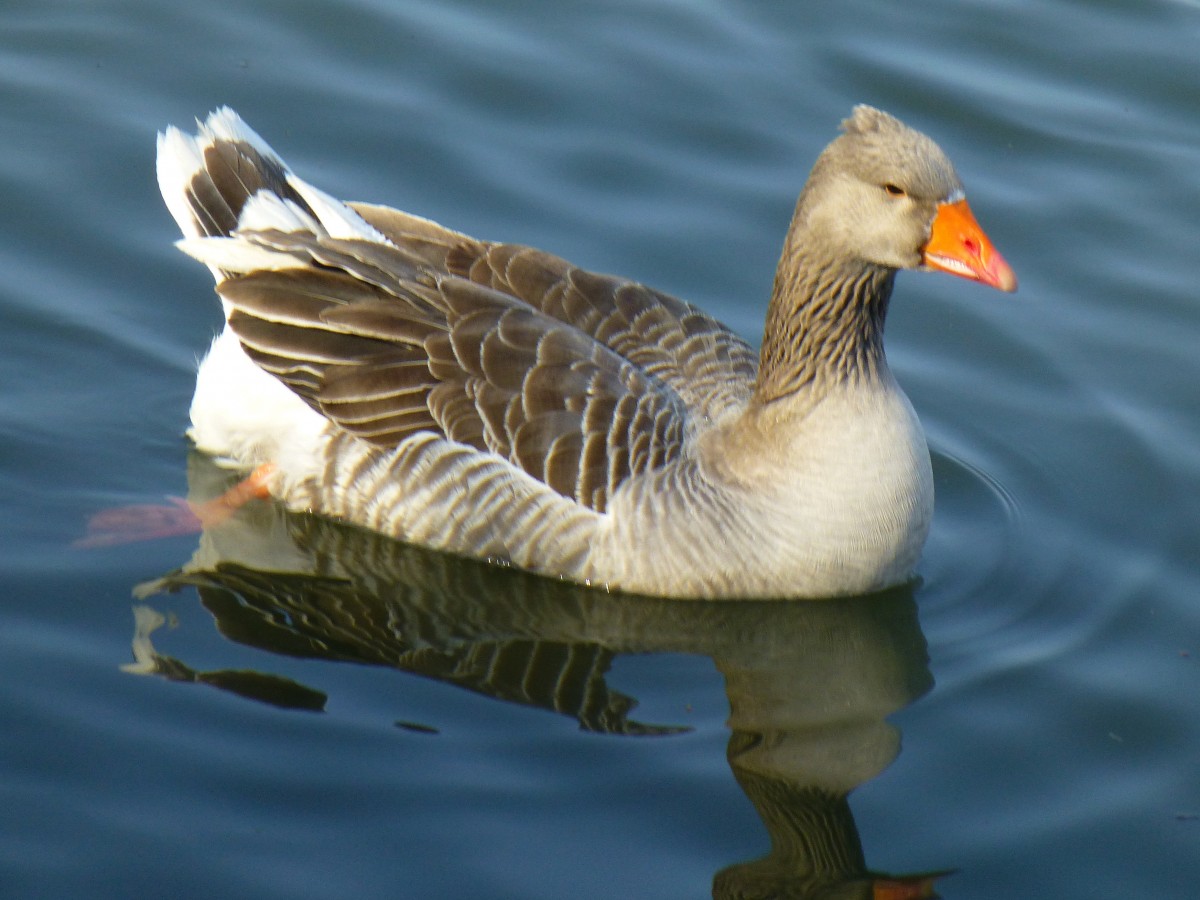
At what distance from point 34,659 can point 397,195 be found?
4.02 meters

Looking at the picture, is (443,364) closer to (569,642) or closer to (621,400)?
(621,400)

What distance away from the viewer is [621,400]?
23.5ft

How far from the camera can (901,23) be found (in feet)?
38.2

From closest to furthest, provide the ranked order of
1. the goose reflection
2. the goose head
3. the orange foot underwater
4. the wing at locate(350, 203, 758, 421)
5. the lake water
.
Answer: the lake water < the goose reflection < the goose head < the orange foot underwater < the wing at locate(350, 203, 758, 421)

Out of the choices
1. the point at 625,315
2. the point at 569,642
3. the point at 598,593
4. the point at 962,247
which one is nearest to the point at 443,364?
the point at 625,315

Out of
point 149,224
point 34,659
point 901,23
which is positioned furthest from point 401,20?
point 34,659

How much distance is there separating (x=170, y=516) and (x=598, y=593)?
75.3 inches

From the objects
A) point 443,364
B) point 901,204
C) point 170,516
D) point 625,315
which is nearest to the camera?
point 901,204

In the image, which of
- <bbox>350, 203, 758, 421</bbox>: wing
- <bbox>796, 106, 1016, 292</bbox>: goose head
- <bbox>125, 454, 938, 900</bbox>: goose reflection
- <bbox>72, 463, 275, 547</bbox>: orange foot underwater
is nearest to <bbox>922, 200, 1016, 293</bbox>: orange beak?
<bbox>796, 106, 1016, 292</bbox>: goose head

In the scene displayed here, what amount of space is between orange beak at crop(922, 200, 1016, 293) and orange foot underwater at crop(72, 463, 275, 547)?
315 cm

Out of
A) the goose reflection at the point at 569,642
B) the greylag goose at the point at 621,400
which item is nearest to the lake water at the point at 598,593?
the goose reflection at the point at 569,642

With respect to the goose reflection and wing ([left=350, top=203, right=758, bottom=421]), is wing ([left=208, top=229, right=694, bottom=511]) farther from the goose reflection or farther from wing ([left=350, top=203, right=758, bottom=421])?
the goose reflection

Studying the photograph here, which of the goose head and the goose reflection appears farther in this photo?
the goose head

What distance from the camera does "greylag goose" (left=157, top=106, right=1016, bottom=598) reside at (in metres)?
6.92
